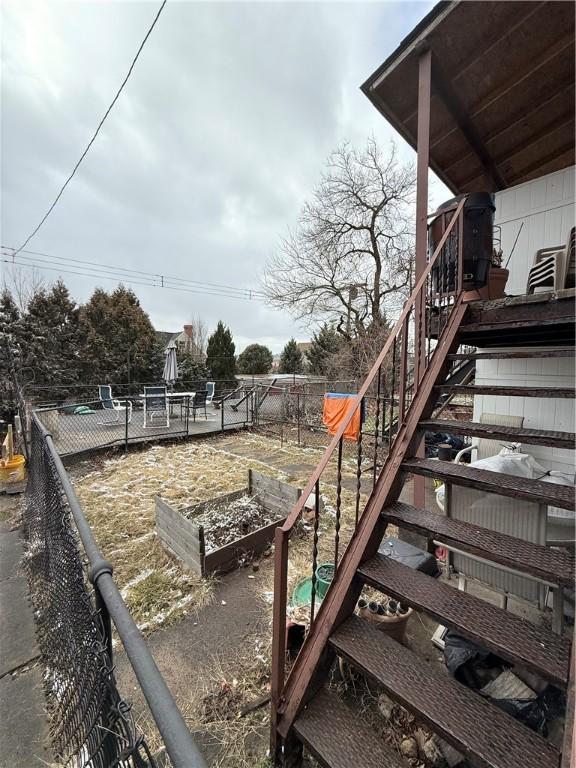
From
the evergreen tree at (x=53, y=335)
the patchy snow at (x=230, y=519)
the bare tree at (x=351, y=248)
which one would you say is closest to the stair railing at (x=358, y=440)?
the patchy snow at (x=230, y=519)

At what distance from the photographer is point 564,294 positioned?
6.42 ft

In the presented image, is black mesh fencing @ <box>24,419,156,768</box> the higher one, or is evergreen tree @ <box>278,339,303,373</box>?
evergreen tree @ <box>278,339,303,373</box>

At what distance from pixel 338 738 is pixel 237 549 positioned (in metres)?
1.74

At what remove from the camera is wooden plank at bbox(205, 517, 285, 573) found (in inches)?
110

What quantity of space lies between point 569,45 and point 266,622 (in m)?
5.09

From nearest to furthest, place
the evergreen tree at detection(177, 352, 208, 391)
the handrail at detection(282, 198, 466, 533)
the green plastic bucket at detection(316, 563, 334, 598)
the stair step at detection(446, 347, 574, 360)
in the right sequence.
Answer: the handrail at detection(282, 198, 466, 533) → the stair step at detection(446, 347, 574, 360) → the green plastic bucket at detection(316, 563, 334, 598) → the evergreen tree at detection(177, 352, 208, 391)

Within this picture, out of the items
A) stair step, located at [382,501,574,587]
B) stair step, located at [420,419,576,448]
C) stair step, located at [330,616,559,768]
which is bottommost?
stair step, located at [330,616,559,768]

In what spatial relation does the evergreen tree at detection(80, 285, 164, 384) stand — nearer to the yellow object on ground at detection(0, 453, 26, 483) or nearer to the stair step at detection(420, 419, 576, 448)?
the yellow object on ground at detection(0, 453, 26, 483)

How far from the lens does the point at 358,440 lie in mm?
1869

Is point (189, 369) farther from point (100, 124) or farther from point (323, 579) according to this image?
point (323, 579)

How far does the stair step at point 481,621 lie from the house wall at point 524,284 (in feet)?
7.76

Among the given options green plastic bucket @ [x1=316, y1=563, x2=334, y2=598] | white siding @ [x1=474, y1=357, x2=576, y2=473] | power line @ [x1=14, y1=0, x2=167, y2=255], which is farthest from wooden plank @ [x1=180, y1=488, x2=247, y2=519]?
power line @ [x1=14, y1=0, x2=167, y2=255]

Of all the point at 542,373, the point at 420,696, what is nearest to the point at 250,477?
the point at 420,696

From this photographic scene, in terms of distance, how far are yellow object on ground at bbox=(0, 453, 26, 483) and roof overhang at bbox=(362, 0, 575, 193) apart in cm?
641
